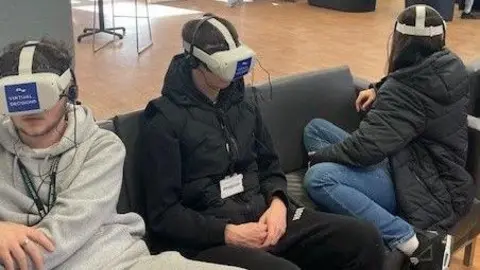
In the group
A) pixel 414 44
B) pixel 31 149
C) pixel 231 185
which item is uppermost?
Answer: pixel 414 44

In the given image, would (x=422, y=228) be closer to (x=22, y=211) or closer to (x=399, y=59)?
(x=399, y=59)

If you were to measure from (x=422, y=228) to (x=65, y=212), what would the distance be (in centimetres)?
130

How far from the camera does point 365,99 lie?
2.68 meters

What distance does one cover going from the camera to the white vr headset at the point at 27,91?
4.83 feet

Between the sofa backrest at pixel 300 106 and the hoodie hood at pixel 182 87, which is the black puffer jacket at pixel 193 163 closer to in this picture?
the hoodie hood at pixel 182 87

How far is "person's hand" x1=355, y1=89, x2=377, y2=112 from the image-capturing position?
2648 millimetres

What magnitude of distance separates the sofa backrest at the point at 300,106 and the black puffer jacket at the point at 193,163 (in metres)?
0.41

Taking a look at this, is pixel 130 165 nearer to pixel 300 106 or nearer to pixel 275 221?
pixel 275 221

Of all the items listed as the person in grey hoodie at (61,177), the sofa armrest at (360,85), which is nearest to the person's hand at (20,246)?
the person in grey hoodie at (61,177)

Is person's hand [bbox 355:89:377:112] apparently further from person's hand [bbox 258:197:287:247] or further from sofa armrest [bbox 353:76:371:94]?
person's hand [bbox 258:197:287:247]

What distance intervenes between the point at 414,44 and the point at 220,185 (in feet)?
2.85

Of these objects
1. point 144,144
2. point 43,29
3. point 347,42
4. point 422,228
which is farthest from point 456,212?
point 347,42

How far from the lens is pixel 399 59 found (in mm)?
2311

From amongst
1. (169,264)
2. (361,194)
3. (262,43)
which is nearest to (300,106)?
(361,194)
